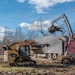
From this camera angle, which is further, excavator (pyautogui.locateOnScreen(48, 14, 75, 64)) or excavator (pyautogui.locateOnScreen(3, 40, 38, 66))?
excavator (pyautogui.locateOnScreen(48, 14, 75, 64))

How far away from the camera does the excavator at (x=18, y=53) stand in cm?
2997

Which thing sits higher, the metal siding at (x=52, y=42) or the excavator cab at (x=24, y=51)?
the metal siding at (x=52, y=42)

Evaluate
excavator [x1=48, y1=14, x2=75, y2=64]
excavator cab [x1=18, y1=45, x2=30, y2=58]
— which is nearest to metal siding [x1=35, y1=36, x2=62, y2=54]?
excavator [x1=48, y1=14, x2=75, y2=64]

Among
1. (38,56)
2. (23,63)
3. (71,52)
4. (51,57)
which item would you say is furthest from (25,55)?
(38,56)

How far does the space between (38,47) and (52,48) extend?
6.09 m

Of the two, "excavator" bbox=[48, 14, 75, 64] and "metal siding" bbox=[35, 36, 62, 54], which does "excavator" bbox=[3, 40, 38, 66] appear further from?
"metal siding" bbox=[35, 36, 62, 54]

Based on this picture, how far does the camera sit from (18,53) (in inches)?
1208

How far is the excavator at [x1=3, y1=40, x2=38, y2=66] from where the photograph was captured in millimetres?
29969

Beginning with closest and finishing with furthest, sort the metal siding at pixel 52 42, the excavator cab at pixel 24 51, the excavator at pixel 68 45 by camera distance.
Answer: the excavator cab at pixel 24 51
the excavator at pixel 68 45
the metal siding at pixel 52 42

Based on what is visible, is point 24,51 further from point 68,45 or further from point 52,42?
point 52,42

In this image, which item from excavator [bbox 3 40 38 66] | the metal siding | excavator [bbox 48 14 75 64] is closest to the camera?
excavator [bbox 3 40 38 66]

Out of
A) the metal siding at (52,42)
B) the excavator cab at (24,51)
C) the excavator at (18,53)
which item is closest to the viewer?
the excavator at (18,53)

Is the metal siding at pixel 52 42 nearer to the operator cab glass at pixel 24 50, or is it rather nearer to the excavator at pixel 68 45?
the excavator at pixel 68 45

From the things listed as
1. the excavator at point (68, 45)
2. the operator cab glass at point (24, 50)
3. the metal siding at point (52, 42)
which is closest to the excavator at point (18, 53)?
the operator cab glass at point (24, 50)
